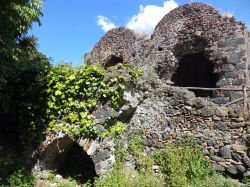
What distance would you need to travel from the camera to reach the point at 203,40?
13.1 meters

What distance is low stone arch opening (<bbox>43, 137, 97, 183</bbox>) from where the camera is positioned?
8.79 m

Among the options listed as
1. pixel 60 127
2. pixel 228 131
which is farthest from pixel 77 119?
pixel 228 131

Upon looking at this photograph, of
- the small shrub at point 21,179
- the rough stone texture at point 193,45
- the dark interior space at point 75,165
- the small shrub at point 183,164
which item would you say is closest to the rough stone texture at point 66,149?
the dark interior space at point 75,165

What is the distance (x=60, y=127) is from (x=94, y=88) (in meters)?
1.16

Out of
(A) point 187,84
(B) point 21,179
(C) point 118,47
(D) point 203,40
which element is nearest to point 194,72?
(A) point 187,84

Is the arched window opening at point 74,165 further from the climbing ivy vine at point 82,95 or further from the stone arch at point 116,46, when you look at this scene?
the stone arch at point 116,46

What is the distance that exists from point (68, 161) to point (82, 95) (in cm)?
196

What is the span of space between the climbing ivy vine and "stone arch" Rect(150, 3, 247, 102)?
4.38 metres

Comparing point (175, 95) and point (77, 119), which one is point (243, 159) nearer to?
point (175, 95)

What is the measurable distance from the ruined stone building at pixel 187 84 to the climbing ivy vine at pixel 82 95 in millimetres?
240

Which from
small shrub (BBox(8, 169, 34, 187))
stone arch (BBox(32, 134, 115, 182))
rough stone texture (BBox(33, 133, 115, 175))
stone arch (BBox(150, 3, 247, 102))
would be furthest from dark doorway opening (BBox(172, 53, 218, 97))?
small shrub (BBox(8, 169, 34, 187))

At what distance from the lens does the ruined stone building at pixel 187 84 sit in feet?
25.8

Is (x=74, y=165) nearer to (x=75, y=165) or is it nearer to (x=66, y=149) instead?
(x=75, y=165)

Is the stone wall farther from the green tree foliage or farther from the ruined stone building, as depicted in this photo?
the green tree foliage
